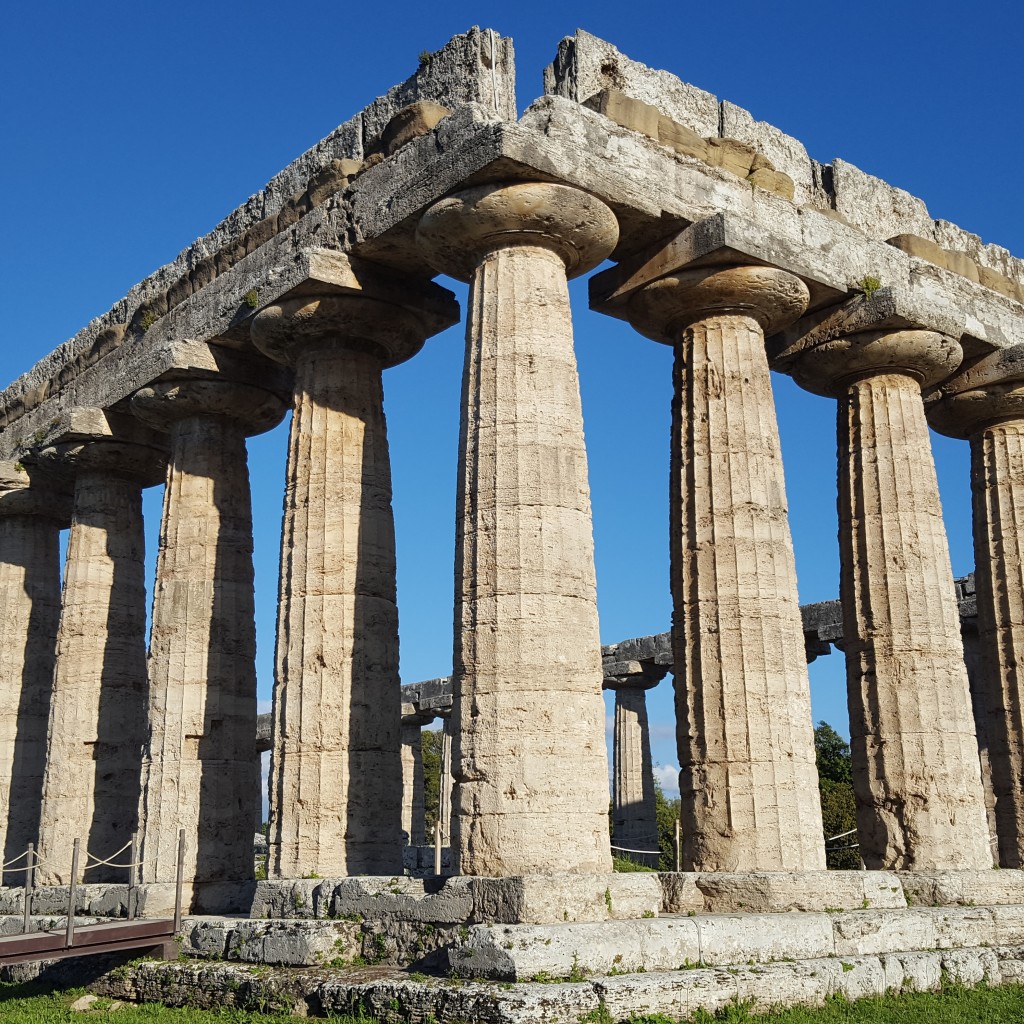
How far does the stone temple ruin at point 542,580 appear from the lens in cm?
1391

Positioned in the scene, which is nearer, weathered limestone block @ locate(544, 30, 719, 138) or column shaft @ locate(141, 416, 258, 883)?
weathered limestone block @ locate(544, 30, 719, 138)

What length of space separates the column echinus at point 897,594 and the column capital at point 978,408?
65.6 inches

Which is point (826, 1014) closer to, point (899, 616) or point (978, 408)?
point (899, 616)

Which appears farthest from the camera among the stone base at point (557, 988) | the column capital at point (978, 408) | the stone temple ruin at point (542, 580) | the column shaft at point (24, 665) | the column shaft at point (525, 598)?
the column shaft at point (24, 665)

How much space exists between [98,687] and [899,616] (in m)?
13.8

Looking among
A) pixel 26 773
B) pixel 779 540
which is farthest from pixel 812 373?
pixel 26 773

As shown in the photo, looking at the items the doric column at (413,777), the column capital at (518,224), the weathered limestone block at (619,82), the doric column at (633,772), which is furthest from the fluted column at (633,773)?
the column capital at (518,224)

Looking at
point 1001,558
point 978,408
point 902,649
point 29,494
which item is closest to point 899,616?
point 902,649

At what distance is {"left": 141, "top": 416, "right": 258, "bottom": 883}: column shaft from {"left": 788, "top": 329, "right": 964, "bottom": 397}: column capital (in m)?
9.36

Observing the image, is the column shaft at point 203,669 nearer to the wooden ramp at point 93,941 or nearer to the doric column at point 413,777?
the wooden ramp at point 93,941

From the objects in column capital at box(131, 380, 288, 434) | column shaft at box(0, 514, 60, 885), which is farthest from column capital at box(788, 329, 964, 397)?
column shaft at box(0, 514, 60, 885)

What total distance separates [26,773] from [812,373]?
17.3 meters

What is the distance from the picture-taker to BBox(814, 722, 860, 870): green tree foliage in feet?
125

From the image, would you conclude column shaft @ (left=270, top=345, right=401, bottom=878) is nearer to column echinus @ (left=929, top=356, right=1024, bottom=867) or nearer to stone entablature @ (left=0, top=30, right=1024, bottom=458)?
stone entablature @ (left=0, top=30, right=1024, bottom=458)
